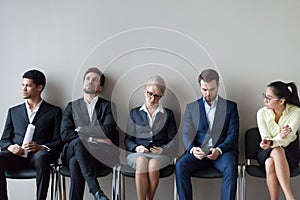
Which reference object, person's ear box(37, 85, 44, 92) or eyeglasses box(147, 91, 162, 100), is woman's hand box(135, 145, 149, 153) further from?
person's ear box(37, 85, 44, 92)

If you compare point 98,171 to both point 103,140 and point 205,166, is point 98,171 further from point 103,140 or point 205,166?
point 205,166

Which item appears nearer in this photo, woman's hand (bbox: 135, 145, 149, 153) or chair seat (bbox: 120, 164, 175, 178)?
chair seat (bbox: 120, 164, 175, 178)

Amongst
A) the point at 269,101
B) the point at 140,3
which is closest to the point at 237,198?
the point at 269,101

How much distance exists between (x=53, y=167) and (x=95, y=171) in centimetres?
40

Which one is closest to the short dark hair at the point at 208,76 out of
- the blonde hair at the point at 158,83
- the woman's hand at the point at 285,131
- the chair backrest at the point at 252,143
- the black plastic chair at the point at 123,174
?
the blonde hair at the point at 158,83

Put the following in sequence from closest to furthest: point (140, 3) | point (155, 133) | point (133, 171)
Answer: point (133, 171), point (155, 133), point (140, 3)

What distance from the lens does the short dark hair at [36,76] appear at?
395cm

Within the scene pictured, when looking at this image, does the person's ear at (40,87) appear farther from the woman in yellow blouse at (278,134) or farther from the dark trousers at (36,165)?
the woman in yellow blouse at (278,134)

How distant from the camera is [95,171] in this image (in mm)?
A: 3523

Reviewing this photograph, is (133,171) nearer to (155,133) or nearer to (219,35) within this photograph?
(155,133)

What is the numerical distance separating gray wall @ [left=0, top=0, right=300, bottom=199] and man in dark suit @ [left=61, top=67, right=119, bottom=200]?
7.0 inches

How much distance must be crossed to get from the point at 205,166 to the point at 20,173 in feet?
5.00

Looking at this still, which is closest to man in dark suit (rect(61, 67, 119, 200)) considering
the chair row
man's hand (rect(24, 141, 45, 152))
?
the chair row

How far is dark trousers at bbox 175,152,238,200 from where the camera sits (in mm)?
3354
